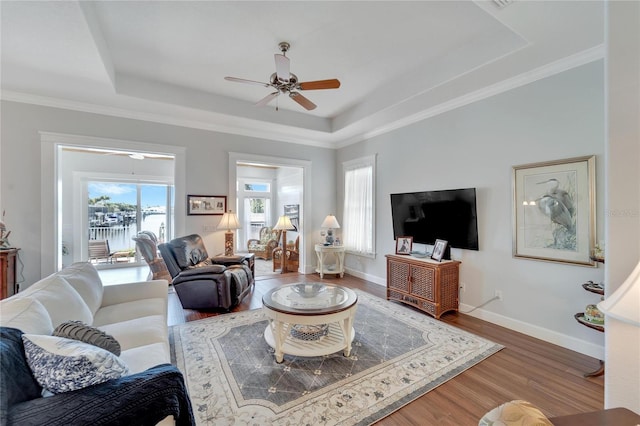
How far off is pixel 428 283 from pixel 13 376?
140 inches

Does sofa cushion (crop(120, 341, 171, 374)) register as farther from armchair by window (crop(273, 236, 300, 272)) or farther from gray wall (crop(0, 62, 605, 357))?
armchair by window (crop(273, 236, 300, 272))

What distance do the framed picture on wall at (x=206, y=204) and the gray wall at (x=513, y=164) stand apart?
336cm

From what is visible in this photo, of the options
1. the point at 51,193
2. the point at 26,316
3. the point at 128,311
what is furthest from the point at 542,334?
the point at 51,193

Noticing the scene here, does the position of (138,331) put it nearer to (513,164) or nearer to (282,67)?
(282,67)

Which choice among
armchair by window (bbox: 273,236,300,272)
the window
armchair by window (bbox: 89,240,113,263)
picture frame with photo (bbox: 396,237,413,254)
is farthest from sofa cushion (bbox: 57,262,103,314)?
armchair by window (bbox: 89,240,113,263)

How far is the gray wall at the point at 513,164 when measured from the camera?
8.38ft

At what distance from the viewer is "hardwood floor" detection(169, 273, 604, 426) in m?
1.80

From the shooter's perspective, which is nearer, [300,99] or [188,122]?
[300,99]

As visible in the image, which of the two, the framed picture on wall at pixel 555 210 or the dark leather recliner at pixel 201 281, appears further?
the dark leather recliner at pixel 201 281

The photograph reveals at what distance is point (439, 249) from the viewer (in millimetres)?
3572

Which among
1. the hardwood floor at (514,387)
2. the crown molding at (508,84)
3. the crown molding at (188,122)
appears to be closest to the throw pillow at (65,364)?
the hardwood floor at (514,387)

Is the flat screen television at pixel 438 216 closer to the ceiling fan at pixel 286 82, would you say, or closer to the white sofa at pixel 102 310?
the ceiling fan at pixel 286 82

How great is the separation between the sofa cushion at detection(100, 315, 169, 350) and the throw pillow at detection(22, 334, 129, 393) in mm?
742

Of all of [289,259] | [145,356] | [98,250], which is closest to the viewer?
[145,356]
